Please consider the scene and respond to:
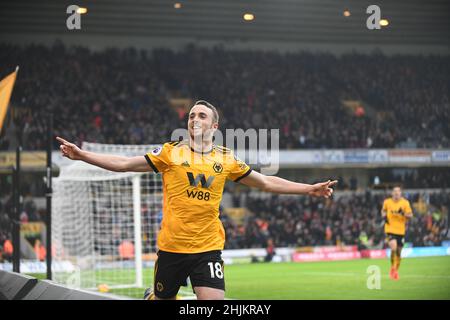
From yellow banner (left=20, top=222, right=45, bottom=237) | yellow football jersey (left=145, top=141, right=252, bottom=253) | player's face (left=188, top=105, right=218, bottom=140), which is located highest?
player's face (left=188, top=105, right=218, bottom=140)

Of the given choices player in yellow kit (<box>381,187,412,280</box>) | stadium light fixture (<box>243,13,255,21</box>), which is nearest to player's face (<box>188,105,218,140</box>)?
player in yellow kit (<box>381,187,412,280</box>)

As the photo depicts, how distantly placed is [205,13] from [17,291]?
27025 millimetres

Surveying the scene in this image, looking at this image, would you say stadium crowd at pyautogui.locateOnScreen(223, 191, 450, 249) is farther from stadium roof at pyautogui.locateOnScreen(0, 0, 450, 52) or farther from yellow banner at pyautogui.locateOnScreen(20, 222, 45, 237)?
stadium roof at pyautogui.locateOnScreen(0, 0, 450, 52)

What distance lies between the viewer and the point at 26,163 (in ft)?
99.5

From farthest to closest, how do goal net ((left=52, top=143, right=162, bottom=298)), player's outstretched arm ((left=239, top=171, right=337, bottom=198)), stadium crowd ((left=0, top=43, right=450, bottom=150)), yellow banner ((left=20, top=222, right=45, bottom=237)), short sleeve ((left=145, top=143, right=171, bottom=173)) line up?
stadium crowd ((left=0, top=43, right=450, bottom=150)) → yellow banner ((left=20, top=222, right=45, bottom=237)) → goal net ((left=52, top=143, right=162, bottom=298)) → player's outstretched arm ((left=239, top=171, right=337, bottom=198)) → short sleeve ((left=145, top=143, right=171, bottom=173))

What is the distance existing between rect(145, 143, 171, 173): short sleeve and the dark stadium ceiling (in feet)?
83.6

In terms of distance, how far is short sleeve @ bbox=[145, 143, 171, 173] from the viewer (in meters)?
6.76

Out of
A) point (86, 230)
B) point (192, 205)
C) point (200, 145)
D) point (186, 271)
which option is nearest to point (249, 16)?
point (86, 230)

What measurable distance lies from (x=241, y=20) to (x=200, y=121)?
2916 cm
